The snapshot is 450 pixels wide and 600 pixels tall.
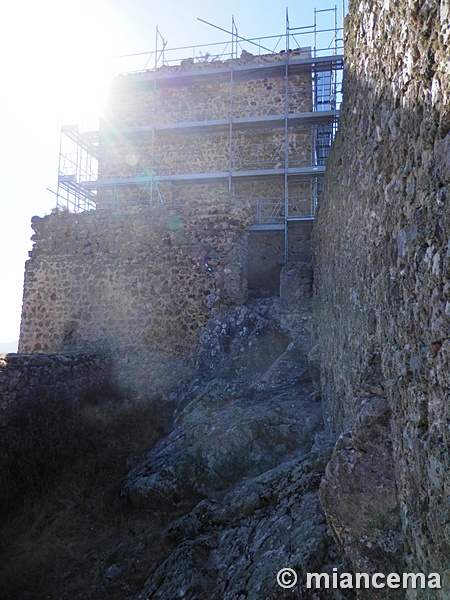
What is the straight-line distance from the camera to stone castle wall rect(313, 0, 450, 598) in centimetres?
153

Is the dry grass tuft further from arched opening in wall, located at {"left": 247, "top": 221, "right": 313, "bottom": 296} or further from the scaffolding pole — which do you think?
the scaffolding pole

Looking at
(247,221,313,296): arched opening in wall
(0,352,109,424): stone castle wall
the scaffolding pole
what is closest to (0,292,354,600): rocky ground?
(0,352,109,424): stone castle wall

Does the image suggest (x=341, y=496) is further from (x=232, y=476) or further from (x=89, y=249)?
(x=89, y=249)

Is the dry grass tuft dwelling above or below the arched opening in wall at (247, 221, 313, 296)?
below

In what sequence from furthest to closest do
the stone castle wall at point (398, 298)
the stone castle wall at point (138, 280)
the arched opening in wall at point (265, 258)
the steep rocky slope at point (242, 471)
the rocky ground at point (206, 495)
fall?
the arched opening in wall at point (265, 258) → the stone castle wall at point (138, 280) → the rocky ground at point (206, 495) → the steep rocky slope at point (242, 471) → the stone castle wall at point (398, 298)

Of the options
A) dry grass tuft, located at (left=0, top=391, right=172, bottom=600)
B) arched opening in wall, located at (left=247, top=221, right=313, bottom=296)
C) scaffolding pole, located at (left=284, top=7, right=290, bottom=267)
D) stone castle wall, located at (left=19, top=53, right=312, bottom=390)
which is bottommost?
dry grass tuft, located at (left=0, top=391, right=172, bottom=600)

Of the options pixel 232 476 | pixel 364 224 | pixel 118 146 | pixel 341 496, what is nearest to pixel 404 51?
pixel 364 224

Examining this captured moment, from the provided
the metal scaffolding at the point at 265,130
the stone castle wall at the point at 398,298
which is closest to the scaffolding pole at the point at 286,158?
the metal scaffolding at the point at 265,130

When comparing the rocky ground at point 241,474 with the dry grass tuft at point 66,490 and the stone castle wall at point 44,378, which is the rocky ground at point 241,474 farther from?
the stone castle wall at point 44,378

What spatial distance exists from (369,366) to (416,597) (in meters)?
1.13

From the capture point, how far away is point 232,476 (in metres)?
4.64

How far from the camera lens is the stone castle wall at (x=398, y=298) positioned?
1529 mm

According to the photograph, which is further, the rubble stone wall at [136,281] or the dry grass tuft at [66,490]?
the rubble stone wall at [136,281]

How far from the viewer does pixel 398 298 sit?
2.01 m
